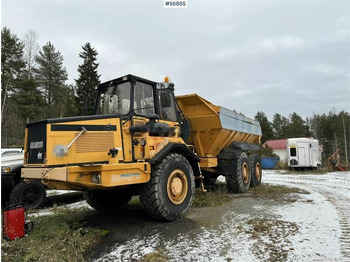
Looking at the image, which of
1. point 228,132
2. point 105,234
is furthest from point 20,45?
point 105,234

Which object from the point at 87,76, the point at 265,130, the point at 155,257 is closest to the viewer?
the point at 155,257

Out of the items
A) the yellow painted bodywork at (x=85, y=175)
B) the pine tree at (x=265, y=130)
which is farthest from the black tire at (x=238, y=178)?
the pine tree at (x=265, y=130)

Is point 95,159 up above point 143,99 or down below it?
below

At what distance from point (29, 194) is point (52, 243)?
347 centimetres

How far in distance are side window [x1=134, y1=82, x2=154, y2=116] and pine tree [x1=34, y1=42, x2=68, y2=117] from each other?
2778 cm

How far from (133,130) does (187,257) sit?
2378mm

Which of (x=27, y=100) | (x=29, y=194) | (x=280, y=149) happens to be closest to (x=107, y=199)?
(x=29, y=194)

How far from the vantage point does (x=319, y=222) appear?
5039 mm

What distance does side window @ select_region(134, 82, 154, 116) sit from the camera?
536 cm

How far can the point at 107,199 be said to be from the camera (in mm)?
6461

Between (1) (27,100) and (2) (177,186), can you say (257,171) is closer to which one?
(2) (177,186)

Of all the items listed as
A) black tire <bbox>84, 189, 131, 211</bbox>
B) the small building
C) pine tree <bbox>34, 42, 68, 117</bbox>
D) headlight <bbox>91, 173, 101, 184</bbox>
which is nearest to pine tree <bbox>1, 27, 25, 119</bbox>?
pine tree <bbox>34, 42, 68, 117</bbox>

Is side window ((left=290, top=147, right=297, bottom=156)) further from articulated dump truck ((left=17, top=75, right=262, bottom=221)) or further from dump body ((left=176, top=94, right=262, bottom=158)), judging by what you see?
articulated dump truck ((left=17, top=75, right=262, bottom=221))

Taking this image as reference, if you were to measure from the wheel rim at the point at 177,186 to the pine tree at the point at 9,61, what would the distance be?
24.4 meters
